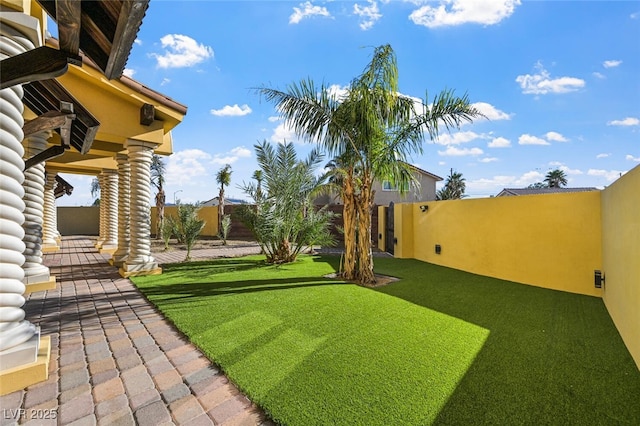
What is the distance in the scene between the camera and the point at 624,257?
11.4 ft

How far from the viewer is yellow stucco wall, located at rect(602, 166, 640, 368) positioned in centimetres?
292

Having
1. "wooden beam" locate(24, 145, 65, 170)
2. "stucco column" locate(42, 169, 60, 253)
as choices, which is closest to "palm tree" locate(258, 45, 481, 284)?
"wooden beam" locate(24, 145, 65, 170)

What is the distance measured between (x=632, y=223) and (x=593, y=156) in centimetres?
1854

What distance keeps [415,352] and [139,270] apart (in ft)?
23.3

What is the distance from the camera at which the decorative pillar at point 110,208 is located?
450 inches

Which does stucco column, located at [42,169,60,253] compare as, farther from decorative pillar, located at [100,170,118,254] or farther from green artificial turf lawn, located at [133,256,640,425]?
green artificial turf lawn, located at [133,256,640,425]

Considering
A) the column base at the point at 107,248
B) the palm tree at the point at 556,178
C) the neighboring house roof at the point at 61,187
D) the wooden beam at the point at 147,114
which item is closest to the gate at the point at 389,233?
the wooden beam at the point at 147,114

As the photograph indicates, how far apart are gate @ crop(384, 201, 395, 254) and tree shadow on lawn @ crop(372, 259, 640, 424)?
6.48 m

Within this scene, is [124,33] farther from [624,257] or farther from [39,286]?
[39,286]

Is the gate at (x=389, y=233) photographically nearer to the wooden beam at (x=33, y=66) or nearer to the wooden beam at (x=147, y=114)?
the wooden beam at (x=147, y=114)

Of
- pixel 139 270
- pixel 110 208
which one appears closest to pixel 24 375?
pixel 139 270

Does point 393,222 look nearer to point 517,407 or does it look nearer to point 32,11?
point 517,407

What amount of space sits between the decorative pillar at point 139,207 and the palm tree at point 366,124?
3678 millimetres

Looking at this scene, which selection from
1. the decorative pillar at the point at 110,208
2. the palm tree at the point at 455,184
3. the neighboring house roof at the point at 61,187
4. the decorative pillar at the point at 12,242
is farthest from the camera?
the palm tree at the point at 455,184
